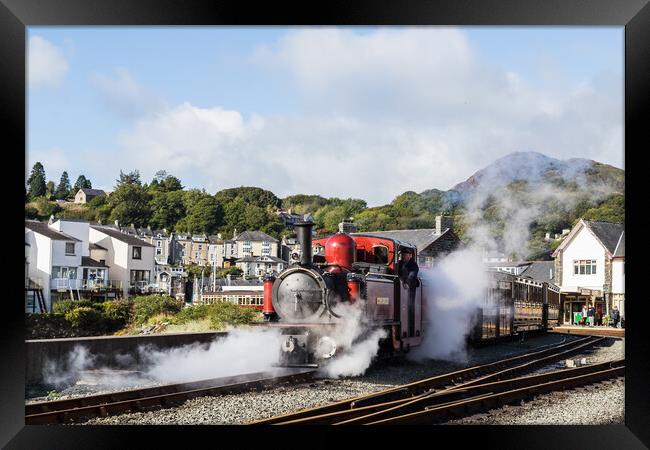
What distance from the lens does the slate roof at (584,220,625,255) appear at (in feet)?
42.2

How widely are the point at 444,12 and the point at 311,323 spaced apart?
404 cm

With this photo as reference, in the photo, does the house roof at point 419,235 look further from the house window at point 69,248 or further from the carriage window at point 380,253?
the house window at point 69,248

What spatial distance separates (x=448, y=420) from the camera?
7152mm

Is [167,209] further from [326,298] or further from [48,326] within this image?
[326,298]

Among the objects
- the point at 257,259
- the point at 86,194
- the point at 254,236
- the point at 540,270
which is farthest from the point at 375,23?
the point at 540,270

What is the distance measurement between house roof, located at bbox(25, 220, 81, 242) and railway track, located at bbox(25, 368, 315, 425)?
3614mm

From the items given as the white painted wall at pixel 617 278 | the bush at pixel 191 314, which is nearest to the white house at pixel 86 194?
the bush at pixel 191 314

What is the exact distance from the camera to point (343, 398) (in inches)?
307

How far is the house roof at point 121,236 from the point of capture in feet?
36.1

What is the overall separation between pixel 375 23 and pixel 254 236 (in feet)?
16.2

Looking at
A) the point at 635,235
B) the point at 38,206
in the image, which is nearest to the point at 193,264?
the point at 38,206

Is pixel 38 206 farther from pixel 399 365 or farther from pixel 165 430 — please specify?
pixel 399 365

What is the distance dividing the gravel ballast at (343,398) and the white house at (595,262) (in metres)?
3.19

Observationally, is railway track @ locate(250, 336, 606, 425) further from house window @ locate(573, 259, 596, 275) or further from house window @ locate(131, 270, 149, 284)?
house window @ locate(131, 270, 149, 284)
